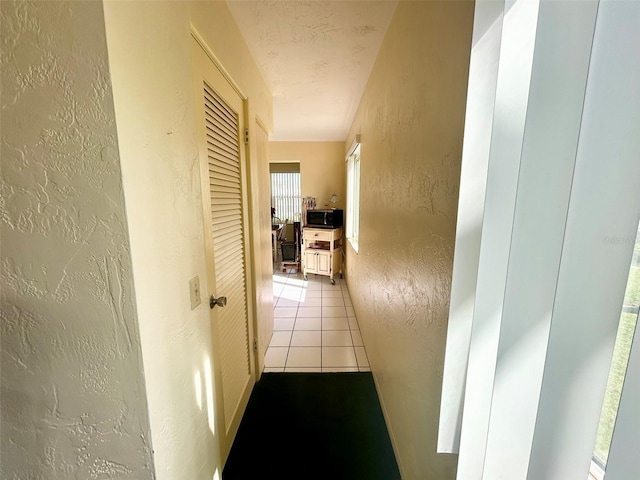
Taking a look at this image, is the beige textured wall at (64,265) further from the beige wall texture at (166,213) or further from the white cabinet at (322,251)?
the white cabinet at (322,251)

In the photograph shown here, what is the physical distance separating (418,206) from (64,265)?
3.59ft

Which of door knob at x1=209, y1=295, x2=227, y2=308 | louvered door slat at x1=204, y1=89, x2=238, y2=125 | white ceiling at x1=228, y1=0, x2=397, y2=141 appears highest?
white ceiling at x1=228, y1=0, x2=397, y2=141

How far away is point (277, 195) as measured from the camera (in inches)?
204

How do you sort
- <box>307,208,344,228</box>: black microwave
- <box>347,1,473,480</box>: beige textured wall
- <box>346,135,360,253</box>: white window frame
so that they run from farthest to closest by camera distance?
<box>307,208,344,228</box>: black microwave
<box>346,135,360,253</box>: white window frame
<box>347,1,473,480</box>: beige textured wall

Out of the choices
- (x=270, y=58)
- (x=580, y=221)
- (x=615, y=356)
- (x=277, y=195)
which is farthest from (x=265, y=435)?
(x=277, y=195)

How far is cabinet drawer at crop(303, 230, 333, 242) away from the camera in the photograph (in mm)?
4055

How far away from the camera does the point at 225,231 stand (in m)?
1.33

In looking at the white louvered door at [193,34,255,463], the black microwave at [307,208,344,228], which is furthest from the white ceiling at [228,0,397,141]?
the black microwave at [307,208,344,228]

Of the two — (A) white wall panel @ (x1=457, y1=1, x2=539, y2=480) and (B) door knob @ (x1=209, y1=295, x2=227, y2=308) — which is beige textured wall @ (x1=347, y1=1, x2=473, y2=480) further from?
(B) door knob @ (x1=209, y1=295, x2=227, y2=308)

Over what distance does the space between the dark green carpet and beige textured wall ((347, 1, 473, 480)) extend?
156 millimetres

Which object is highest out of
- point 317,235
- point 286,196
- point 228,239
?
point 286,196

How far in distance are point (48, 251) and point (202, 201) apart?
481 mm

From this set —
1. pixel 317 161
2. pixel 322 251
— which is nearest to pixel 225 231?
pixel 322 251

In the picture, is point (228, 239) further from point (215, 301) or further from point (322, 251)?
point (322, 251)
